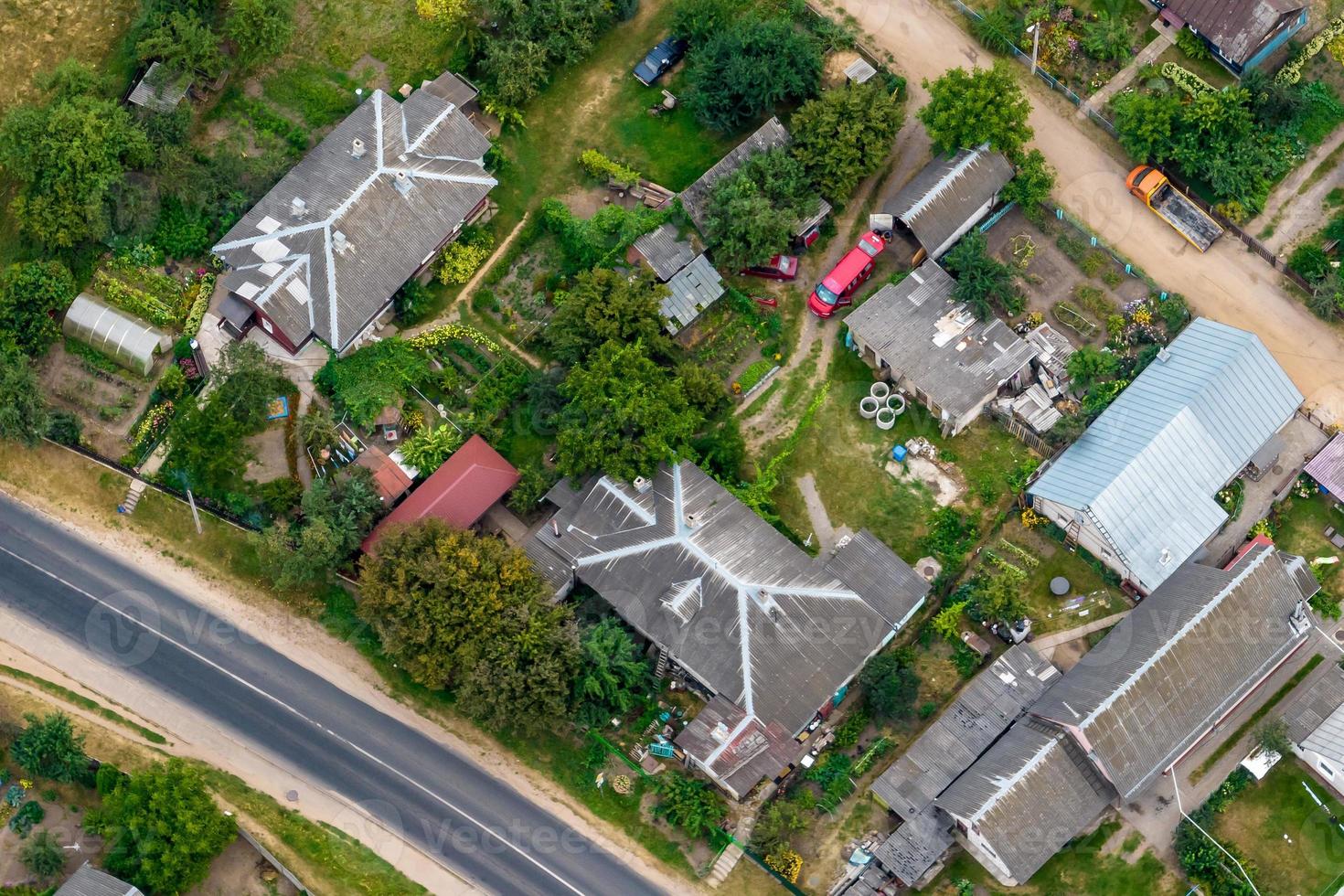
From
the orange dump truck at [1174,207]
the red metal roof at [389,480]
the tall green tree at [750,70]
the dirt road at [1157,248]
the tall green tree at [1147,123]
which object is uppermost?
the tall green tree at [1147,123]

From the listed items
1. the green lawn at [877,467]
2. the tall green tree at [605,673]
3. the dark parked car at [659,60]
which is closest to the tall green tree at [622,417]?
the green lawn at [877,467]

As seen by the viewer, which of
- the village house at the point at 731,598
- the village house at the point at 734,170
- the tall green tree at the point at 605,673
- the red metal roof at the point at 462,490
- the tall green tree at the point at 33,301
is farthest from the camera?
the village house at the point at 734,170

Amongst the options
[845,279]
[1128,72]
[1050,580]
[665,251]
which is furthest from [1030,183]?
[1050,580]

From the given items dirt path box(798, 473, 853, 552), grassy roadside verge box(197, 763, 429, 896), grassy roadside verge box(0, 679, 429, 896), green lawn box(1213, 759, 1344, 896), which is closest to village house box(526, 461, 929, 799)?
dirt path box(798, 473, 853, 552)

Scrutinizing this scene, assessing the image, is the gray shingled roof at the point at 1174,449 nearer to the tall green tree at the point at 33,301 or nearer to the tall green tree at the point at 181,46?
the tall green tree at the point at 181,46

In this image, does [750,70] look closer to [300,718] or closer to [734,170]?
[734,170]

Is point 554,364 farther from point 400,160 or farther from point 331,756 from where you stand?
point 331,756

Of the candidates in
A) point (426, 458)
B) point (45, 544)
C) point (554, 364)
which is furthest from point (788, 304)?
point (45, 544)
